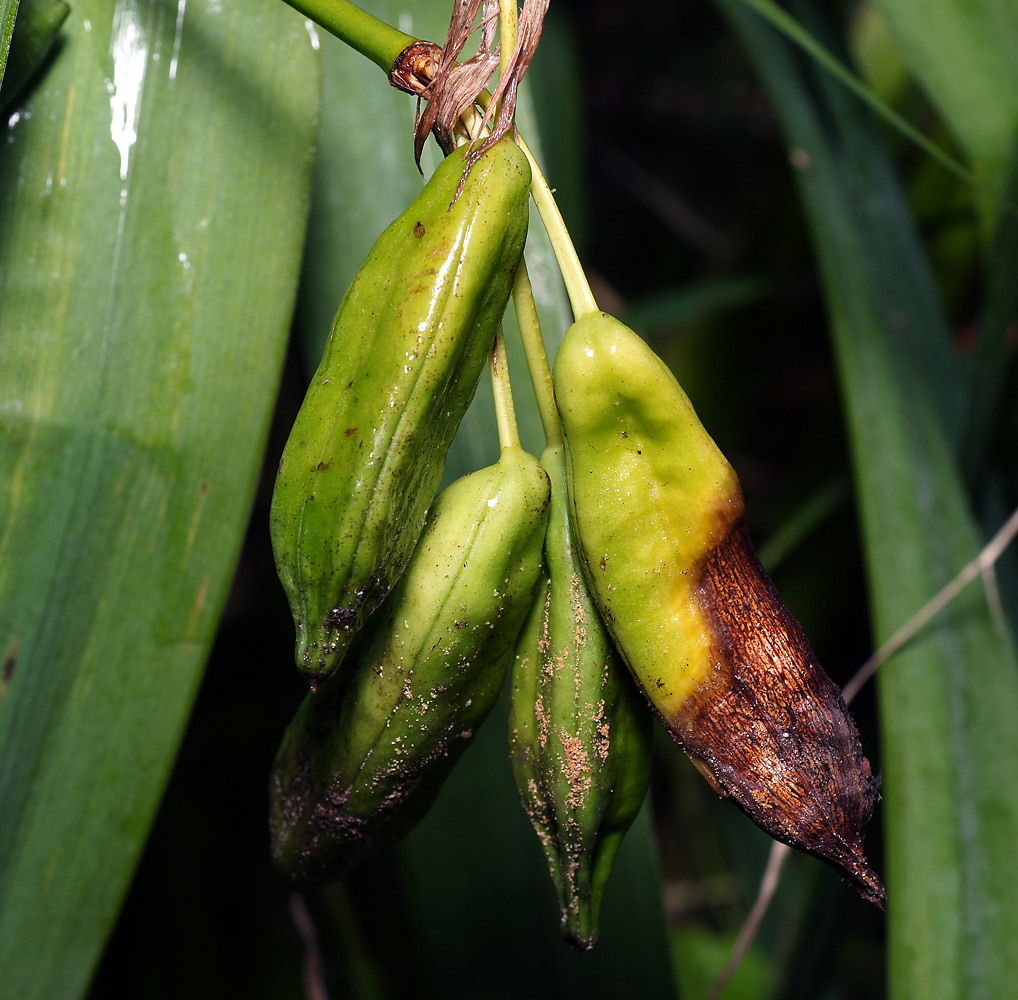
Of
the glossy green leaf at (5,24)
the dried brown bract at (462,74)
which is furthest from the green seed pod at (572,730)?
the glossy green leaf at (5,24)

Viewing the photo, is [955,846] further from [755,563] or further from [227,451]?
[227,451]

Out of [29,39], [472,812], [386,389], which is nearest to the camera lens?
[386,389]

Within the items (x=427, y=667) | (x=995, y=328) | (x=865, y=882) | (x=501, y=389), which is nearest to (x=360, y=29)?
(x=501, y=389)

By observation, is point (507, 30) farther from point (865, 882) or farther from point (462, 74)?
point (865, 882)

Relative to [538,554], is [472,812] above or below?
below

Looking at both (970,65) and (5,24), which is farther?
(970,65)

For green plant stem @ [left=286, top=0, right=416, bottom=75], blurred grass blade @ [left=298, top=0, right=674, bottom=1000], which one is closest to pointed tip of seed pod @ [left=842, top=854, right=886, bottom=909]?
blurred grass blade @ [left=298, top=0, right=674, bottom=1000]

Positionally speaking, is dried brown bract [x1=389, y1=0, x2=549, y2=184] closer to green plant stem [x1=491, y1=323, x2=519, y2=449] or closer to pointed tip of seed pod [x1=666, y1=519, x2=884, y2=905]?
Result: green plant stem [x1=491, y1=323, x2=519, y2=449]

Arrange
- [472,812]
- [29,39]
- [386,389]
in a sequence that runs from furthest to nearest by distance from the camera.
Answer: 1. [472,812]
2. [29,39]
3. [386,389]
